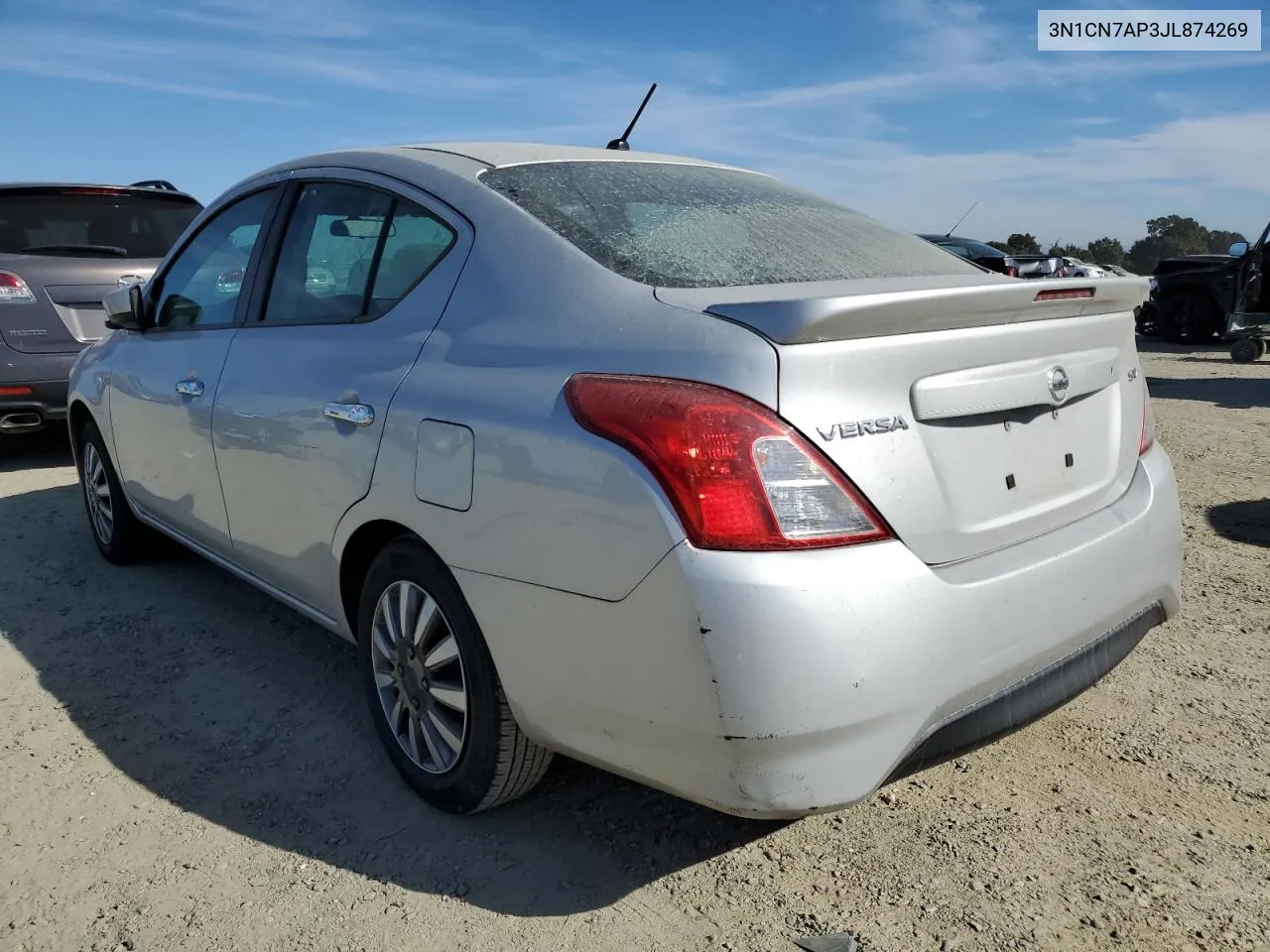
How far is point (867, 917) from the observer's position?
2139 mm

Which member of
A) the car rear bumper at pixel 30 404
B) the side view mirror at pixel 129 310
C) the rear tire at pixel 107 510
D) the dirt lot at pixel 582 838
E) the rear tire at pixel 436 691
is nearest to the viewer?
the dirt lot at pixel 582 838

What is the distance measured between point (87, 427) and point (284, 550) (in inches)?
88.8

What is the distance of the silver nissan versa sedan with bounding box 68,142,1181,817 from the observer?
6.01ft

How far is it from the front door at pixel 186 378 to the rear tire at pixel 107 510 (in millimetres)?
233

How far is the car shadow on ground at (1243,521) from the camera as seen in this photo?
4598mm

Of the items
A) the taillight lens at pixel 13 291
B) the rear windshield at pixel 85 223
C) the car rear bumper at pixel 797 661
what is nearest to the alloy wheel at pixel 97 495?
A: the taillight lens at pixel 13 291

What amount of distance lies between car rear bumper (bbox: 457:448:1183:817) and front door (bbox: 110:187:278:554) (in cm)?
167

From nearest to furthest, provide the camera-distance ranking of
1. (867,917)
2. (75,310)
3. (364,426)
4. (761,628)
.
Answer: (761,628) < (867,917) < (364,426) < (75,310)

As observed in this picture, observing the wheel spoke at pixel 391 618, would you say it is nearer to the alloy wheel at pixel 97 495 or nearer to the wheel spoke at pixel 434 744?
the wheel spoke at pixel 434 744

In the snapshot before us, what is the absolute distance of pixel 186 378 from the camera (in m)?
3.50

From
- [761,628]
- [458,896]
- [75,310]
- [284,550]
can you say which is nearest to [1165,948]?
[761,628]

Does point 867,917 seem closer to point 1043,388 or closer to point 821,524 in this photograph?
point 821,524

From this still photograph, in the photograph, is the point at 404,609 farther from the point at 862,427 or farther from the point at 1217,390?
the point at 1217,390

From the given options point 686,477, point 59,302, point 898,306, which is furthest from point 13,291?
point 898,306
